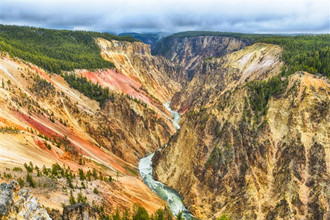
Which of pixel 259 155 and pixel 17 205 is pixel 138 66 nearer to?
pixel 259 155

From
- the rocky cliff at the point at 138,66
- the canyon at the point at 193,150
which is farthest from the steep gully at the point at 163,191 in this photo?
the rocky cliff at the point at 138,66

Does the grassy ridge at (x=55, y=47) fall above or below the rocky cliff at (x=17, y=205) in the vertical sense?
above

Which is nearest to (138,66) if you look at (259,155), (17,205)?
(259,155)

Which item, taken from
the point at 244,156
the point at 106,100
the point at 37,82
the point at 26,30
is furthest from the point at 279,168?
the point at 26,30

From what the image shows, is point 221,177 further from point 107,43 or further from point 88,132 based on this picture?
point 107,43

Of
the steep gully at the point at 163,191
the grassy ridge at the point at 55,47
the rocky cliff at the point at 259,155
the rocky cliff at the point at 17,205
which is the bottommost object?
the steep gully at the point at 163,191

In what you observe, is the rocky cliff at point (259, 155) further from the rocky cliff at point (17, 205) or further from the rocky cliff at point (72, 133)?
the rocky cliff at point (17, 205)

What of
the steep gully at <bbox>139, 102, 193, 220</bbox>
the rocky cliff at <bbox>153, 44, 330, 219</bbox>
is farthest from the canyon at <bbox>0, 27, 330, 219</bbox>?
the steep gully at <bbox>139, 102, 193, 220</bbox>

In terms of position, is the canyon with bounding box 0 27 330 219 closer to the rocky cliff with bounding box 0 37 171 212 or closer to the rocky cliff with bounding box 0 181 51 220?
the rocky cliff with bounding box 0 37 171 212
